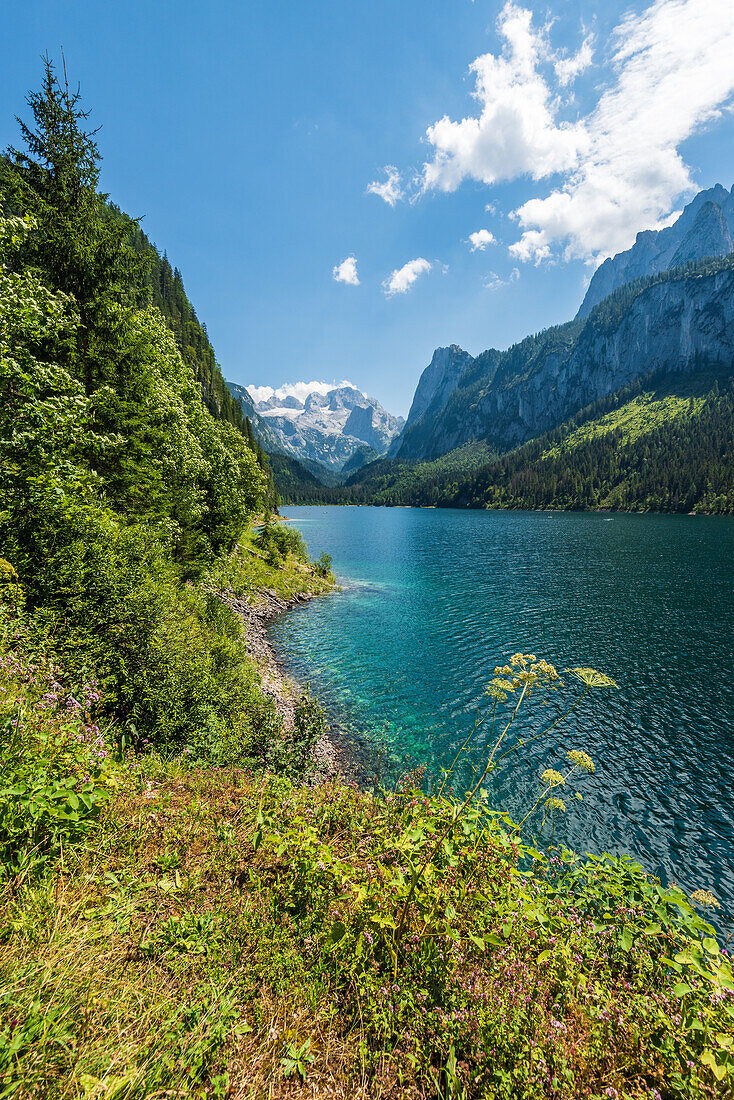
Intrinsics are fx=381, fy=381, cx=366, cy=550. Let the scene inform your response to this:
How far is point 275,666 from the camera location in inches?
999

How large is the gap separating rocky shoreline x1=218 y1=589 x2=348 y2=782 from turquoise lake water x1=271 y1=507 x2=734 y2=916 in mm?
1238

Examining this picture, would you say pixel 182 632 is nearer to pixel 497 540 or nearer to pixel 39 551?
pixel 39 551

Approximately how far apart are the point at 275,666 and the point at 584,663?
68.7 ft

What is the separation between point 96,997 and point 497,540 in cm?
8743

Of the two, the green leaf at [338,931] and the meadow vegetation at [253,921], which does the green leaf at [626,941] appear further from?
the green leaf at [338,931]

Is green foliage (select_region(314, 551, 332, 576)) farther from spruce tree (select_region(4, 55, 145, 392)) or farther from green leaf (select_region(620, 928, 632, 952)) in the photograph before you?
green leaf (select_region(620, 928, 632, 952))

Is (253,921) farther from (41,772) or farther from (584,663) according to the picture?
(584,663)

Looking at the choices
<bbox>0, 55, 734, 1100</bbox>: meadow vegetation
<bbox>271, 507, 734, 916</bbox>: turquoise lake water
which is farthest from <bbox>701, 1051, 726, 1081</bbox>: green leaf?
<bbox>271, 507, 734, 916</bbox>: turquoise lake water

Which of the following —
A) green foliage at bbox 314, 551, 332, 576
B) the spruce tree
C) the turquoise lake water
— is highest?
the spruce tree

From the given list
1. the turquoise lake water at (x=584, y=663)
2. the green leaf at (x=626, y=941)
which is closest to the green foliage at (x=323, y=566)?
the turquoise lake water at (x=584, y=663)

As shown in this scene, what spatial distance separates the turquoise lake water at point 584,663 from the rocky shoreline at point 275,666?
1238 millimetres

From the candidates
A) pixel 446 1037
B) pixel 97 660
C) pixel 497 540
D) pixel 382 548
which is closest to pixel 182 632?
pixel 97 660

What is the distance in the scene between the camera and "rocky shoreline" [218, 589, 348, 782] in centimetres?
1603

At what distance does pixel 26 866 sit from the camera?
4.12m
